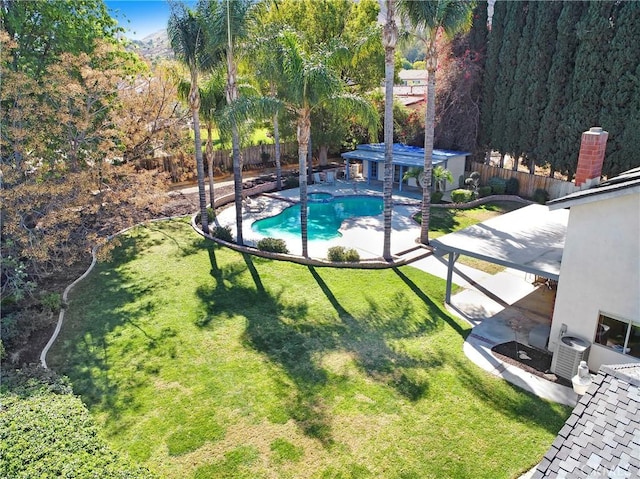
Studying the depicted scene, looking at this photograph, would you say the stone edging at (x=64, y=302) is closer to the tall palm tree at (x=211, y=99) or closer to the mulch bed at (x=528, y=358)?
the tall palm tree at (x=211, y=99)

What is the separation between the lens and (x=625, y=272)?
33.2 ft

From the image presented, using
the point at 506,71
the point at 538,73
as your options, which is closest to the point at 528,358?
the point at 538,73

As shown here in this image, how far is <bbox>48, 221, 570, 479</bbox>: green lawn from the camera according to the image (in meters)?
8.89

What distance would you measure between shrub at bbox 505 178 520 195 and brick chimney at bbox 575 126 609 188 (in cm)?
1709

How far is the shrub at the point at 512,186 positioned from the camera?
2822cm

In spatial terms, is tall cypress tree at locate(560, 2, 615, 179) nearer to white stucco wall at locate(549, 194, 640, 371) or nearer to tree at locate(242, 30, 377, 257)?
tree at locate(242, 30, 377, 257)

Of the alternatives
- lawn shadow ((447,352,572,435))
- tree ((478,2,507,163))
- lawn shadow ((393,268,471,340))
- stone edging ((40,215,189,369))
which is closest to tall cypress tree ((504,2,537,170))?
tree ((478,2,507,163))

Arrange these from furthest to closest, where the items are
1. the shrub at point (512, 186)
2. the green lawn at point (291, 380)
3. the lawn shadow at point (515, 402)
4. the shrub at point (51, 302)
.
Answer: the shrub at point (512, 186), the shrub at point (51, 302), the lawn shadow at point (515, 402), the green lawn at point (291, 380)

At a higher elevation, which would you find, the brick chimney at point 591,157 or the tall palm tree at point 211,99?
the tall palm tree at point 211,99

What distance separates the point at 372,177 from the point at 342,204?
5.60 m

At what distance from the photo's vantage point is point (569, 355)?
1097 cm

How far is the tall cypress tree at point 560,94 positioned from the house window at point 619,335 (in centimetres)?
1775

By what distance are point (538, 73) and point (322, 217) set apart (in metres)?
15.7

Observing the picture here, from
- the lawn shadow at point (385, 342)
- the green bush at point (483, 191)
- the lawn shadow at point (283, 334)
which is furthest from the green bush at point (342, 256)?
the green bush at point (483, 191)
